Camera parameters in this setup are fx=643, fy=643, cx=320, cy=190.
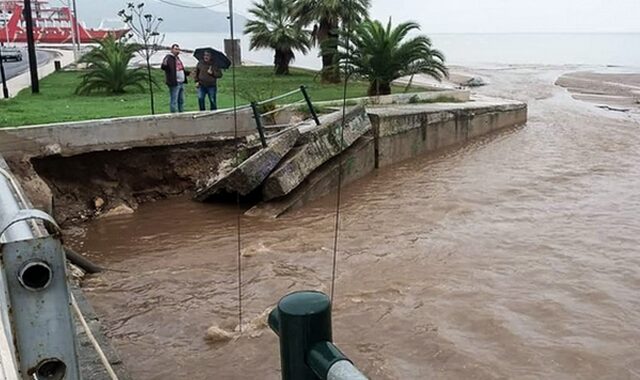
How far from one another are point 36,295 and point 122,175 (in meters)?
9.89

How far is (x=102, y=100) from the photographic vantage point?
15.8 meters

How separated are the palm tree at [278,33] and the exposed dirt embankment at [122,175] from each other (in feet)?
50.2

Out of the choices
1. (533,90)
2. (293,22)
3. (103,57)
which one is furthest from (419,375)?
(533,90)

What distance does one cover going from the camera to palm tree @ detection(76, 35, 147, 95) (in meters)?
17.8

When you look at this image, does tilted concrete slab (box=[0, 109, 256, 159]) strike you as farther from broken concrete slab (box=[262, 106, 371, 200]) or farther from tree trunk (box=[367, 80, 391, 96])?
tree trunk (box=[367, 80, 391, 96])

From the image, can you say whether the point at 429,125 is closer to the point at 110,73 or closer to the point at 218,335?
the point at 110,73

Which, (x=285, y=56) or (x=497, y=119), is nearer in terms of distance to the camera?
(x=497, y=119)

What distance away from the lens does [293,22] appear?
25562 millimetres

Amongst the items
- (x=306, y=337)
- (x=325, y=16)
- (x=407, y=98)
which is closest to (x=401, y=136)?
(x=407, y=98)

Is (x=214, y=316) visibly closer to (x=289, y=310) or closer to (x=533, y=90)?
(x=289, y=310)

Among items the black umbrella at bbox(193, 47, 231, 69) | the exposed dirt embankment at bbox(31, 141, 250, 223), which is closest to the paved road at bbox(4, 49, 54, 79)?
A: the black umbrella at bbox(193, 47, 231, 69)

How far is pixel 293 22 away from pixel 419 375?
21.8m

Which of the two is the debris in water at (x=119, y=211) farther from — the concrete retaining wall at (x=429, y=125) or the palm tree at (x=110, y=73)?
the palm tree at (x=110, y=73)

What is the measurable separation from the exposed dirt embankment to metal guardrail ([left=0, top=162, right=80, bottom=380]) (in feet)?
29.2
